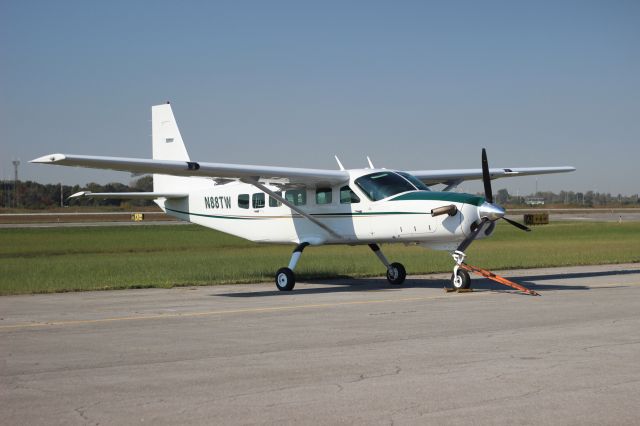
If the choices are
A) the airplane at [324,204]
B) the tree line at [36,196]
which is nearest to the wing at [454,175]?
the airplane at [324,204]

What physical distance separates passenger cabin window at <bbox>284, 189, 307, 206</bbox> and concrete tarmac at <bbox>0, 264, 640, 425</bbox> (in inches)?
184

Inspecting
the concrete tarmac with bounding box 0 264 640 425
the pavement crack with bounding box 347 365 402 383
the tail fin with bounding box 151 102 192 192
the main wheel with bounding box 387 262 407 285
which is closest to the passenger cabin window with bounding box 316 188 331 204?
the main wheel with bounding box 387 262 407 285

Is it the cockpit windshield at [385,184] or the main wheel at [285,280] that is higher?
the cockpit windshield at [385,184]

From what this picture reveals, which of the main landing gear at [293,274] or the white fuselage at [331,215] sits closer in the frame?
the white fuselage at [331,215]

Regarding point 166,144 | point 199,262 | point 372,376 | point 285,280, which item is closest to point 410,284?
point 285,280

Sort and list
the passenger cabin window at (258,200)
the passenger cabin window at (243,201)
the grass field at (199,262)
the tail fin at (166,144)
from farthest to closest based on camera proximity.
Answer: the tail fin at (166,144)
the passenger cabin window at (243,201)
the passenger cabin window at (258,200)
the grass field at (199,262)

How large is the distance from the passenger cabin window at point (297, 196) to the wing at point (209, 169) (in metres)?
0.34

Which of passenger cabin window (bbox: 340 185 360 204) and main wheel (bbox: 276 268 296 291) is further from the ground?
passenger cabin window (bbox: 340 185 360 204)

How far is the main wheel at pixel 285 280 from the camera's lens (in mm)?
19938

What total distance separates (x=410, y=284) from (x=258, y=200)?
4.52 metres

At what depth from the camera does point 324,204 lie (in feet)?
68.9

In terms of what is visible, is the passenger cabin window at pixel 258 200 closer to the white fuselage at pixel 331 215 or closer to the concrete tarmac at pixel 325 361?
the white fuselage at pixel 331 215

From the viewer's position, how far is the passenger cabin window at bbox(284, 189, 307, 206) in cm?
2145

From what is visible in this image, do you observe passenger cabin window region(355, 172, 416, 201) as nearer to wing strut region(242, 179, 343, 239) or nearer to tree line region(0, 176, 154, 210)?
wing strut region(242, 179, 343, 239)
